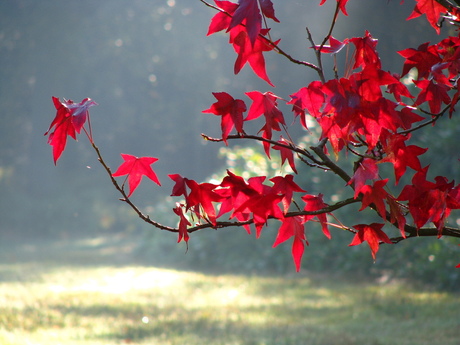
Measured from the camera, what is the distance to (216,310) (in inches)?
209

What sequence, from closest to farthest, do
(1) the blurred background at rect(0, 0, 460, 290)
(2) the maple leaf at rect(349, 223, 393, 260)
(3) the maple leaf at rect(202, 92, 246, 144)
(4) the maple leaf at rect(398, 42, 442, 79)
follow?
(3) the maple leaf at rect(202, 92, 246, 144) < (2) the maple leaf at rect(349, 223, 393, 260) < (4) the maple leaf at rect(398, 42, 442, 79) < (1) the blurred background at rect(0, 0, 460, 290)

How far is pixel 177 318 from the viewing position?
4914mm

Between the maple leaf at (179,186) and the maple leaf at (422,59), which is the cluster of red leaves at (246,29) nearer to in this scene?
the maple leaf at (179,186)

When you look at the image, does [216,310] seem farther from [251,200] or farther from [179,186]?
[251,200]

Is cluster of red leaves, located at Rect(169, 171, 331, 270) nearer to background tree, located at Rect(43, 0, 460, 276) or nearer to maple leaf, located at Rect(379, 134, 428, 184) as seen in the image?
background tree, located at Rect(43, 0, 460, 276)

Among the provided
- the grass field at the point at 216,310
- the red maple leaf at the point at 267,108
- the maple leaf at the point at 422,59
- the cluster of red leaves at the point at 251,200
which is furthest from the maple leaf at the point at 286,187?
the grass field at the point at 216,310

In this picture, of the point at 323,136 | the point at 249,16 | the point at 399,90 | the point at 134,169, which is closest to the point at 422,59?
the point at 399,90

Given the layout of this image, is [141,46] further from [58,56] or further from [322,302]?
[322,302]

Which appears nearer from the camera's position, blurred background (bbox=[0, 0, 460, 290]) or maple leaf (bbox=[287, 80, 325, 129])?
maple leaf (bbox=[287, 80, 325, 129])

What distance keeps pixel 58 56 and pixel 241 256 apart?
1488 centimetres

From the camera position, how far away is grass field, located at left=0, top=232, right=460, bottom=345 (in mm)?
4125

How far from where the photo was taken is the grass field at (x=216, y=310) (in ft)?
13.5

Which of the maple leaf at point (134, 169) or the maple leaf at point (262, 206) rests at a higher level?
the maple leaf at point (134, 169)

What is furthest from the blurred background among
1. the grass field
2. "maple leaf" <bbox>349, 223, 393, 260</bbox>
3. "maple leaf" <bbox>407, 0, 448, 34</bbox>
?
"maple leaf" <bbox>349, 223, 393, 260</bbox>
